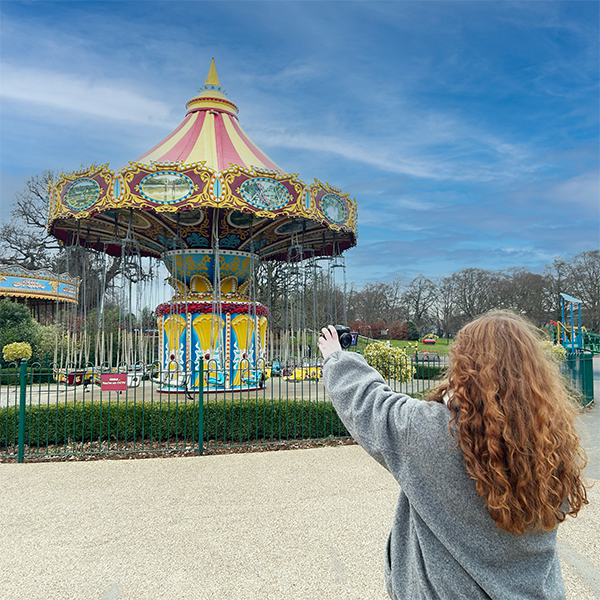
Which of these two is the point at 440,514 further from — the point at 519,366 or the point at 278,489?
the point at 278,489

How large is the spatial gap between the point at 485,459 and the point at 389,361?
8912mm

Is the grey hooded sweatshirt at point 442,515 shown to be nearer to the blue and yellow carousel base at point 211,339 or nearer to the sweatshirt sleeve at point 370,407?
the sweatshirt sleeve at point 370,407

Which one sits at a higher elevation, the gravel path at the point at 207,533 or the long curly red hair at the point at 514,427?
the long curly red hair at the point at 514,427

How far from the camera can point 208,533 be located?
164 inches

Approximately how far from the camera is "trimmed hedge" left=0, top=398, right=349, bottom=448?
7.69 meters

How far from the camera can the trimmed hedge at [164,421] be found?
7.69 metres

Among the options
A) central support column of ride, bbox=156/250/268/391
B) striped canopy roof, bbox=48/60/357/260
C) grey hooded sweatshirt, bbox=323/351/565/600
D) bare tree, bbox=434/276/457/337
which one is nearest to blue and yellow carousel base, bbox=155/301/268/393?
central support column of ride, bbox=156/250/268/391

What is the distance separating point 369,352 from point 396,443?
9.18 meters

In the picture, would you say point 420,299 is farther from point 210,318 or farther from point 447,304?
point 210,318

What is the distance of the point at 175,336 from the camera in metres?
12.4

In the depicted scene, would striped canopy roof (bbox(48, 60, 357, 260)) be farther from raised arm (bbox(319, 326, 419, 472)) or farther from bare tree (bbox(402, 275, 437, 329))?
bare tree (bbox(402, 275, 437, 329))

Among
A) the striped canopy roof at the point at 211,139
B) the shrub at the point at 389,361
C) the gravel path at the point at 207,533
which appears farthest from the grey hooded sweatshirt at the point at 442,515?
the striped canopy roof at the point at 211,139

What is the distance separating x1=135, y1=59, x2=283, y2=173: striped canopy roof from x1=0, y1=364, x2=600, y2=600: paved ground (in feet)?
23.0

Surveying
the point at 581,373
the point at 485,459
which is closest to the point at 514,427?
the point at 485,459
